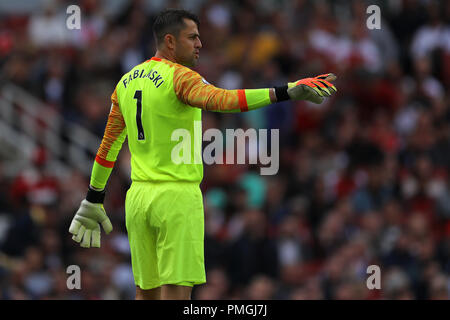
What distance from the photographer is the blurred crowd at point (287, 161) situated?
12273mm

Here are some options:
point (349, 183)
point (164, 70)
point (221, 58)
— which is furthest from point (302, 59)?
point (164, 70)

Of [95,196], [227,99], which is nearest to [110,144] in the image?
[95,196]

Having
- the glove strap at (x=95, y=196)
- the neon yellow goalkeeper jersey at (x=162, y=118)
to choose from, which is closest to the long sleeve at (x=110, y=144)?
the glove strap at (x=95, y=196)

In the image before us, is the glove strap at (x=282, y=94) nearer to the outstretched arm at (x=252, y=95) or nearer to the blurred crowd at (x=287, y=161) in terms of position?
the outstretched arm at (x=252, y=95)

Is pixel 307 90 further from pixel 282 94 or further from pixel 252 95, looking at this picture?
pixel 252 95

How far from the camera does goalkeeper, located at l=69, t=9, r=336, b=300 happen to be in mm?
7039

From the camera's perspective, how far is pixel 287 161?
14094 mm

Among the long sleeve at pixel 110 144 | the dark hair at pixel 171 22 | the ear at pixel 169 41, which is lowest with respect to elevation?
the long sleeve at pixel 110 144

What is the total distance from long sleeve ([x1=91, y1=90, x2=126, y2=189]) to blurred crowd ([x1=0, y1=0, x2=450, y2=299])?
13.6 ft

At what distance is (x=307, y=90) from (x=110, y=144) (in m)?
1.66

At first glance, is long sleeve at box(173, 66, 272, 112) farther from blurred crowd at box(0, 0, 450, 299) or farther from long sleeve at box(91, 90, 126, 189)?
blurred crowd at box(0, 0, 450, 299)

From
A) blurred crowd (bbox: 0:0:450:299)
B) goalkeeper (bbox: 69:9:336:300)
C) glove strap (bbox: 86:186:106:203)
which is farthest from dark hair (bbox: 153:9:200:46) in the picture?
blurred crowd (bbox: 0:0:450:299)

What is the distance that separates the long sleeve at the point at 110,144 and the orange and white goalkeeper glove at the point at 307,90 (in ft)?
4.35
